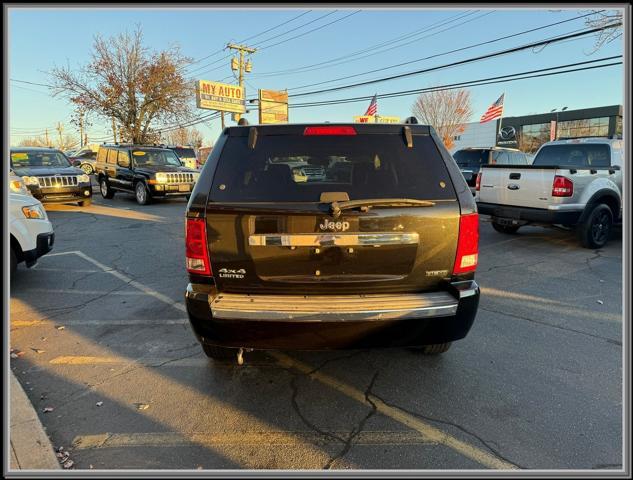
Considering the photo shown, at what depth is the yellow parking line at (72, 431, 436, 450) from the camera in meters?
2.57


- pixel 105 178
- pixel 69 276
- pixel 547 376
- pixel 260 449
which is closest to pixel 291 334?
pixel 260 449

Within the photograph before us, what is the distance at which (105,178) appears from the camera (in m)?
17.1

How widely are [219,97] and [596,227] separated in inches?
1031


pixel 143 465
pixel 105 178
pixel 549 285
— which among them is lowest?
pixel 143 465

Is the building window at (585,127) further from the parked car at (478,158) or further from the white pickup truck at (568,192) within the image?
the white pickup truck at (568,192)

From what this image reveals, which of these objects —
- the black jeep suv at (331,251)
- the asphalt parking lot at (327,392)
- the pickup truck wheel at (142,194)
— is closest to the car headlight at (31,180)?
the pickup truck wheel at (142,194)

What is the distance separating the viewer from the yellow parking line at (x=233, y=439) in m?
2.57

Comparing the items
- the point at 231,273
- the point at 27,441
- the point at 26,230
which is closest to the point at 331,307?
the point at 231,273

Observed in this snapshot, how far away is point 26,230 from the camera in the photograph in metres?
5.44

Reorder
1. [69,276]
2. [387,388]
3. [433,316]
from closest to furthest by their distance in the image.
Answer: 1. [433,316]
2. [387,388]
3. [69,276]

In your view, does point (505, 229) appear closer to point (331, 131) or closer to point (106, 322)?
point (331, 131)

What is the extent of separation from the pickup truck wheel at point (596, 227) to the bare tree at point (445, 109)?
117 ft

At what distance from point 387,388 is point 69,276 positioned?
531 cm

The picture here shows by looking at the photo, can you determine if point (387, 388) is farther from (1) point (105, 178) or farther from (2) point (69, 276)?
Result: (1) point (105, 178)
